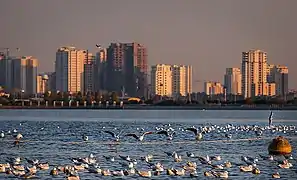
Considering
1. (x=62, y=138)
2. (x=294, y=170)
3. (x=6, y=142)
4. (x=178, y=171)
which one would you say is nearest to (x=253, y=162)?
(x=294, y=170)

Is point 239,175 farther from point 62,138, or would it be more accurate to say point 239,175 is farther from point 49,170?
point 62,138

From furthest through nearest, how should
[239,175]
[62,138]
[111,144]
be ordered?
1. [62,138]
2. [111,144]
3. [239,175]

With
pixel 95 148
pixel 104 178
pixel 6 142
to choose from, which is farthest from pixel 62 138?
pixel 104 178

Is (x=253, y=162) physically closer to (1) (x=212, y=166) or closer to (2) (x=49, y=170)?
(1) (x=212, y=166)

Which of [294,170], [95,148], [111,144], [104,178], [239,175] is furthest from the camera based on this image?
[111,144]

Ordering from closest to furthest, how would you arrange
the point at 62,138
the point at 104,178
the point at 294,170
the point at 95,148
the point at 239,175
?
the point at 104,178, the point at 239,175, the point at 294,170, the point at 95,148, the point at 62,138

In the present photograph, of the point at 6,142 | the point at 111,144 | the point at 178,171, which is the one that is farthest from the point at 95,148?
the point at 178,171

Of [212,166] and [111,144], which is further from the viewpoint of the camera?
[111,144]

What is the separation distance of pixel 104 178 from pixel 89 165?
3.57 metres

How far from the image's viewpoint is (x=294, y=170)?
132 feet

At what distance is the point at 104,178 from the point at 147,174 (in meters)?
1.96

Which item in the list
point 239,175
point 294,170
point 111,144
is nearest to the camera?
point 239,175

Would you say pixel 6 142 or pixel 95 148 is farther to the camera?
pixel 6 142

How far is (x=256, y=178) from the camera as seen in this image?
3703 cm
